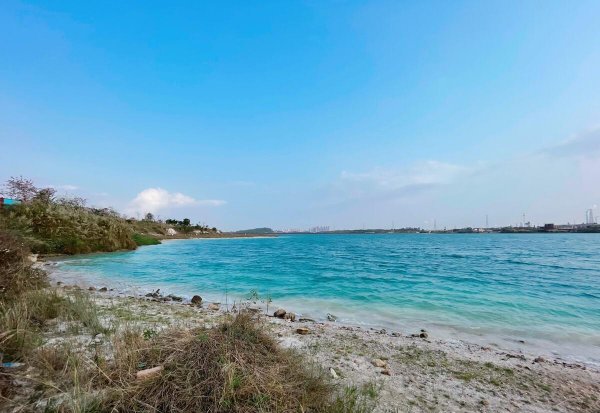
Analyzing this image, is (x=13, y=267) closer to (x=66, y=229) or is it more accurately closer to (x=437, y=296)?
(x=437, y=296)

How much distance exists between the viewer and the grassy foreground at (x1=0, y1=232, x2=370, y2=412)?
10.8 ft

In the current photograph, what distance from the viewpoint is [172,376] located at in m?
3.52

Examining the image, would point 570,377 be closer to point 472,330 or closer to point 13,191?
point 472,330

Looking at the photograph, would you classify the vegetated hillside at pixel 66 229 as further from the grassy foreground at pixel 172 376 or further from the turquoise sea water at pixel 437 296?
the grassy foreground at pixel 172 376

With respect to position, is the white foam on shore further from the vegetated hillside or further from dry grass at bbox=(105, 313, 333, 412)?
the vegetated hillside

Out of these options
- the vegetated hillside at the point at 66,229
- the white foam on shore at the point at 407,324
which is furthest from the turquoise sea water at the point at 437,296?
the vegetated hillside at the point at 66,229

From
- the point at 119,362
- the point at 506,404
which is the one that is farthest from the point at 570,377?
the point at 119,362

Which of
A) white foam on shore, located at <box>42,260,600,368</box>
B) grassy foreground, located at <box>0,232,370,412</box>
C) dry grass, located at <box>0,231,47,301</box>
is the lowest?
white foam on shore, located at <box>42,260,600,368</box>

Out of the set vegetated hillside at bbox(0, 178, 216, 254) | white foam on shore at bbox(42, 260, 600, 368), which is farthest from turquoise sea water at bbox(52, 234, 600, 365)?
Result: vegetated hillside at bbox(0, 178, 216, 254)

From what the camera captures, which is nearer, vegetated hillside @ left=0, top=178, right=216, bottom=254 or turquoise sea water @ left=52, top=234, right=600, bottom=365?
turquoise sea water @ left=52, top=234, right=600, bottom=365

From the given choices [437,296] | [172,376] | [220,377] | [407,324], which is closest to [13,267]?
[172,376]

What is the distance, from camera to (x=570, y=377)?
260 inches

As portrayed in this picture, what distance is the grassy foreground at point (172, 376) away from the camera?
3.29m

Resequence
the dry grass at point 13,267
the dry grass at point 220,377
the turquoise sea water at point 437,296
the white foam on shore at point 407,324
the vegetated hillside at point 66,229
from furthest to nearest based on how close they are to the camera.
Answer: the vegetated hillside at point 66,229 → the turquoise sea water at point 437,296 → the white foam on shore at point 407,324 → the dry grass at point 13,267 → the dry grass at point 220,377
